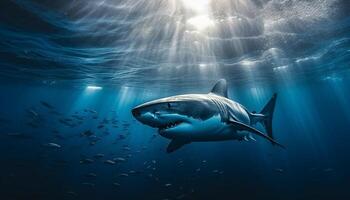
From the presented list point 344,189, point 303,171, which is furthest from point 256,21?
point 303,171

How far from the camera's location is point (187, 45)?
1691cm

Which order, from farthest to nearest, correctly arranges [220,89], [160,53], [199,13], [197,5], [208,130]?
[160,53] → [199,13] → [197,5] → [220,89] → [208,130]

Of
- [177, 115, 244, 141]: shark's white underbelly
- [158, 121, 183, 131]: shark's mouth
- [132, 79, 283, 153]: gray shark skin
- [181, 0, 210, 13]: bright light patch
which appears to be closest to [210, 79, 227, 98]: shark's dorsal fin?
[132, 79, 283, 153]: gray shark skin

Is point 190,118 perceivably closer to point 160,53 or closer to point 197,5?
point 197,5

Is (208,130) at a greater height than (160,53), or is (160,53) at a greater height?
(160,53)

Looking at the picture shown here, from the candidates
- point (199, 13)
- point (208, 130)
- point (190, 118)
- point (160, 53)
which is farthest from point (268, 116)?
point (160, 53)

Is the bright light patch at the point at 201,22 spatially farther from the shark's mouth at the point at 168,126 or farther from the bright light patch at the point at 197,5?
the shark's mouth at the point at 168,126

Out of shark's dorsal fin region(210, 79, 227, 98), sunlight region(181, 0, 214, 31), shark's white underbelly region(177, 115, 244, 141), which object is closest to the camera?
shark's white underbelly region(177, 115, 244, 141)

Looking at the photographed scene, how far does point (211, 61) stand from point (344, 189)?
520 inches

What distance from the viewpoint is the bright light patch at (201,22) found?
12.7 metres

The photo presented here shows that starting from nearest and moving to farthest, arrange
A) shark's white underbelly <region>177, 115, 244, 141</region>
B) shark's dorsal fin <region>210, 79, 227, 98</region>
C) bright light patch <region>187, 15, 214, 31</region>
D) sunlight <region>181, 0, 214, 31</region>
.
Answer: shark's white underbelly <region>177, 115, 244, 141</region> → shark's dorsal fin <region>210, 79, 227, 98</region> → sunlight <region>181, 0, 214, 31</region> → bright light patch <region>187, 15, 214, 31</region>

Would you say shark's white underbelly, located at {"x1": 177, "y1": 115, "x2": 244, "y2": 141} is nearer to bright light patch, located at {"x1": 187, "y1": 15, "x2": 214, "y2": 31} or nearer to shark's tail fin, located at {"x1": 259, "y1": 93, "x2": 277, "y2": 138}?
shark's tail fin, located at {"x1": 259, "y1": 93, "x2": 277, "y2": 138}

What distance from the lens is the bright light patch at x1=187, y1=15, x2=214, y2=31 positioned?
1272 cm

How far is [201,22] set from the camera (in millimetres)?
13336
